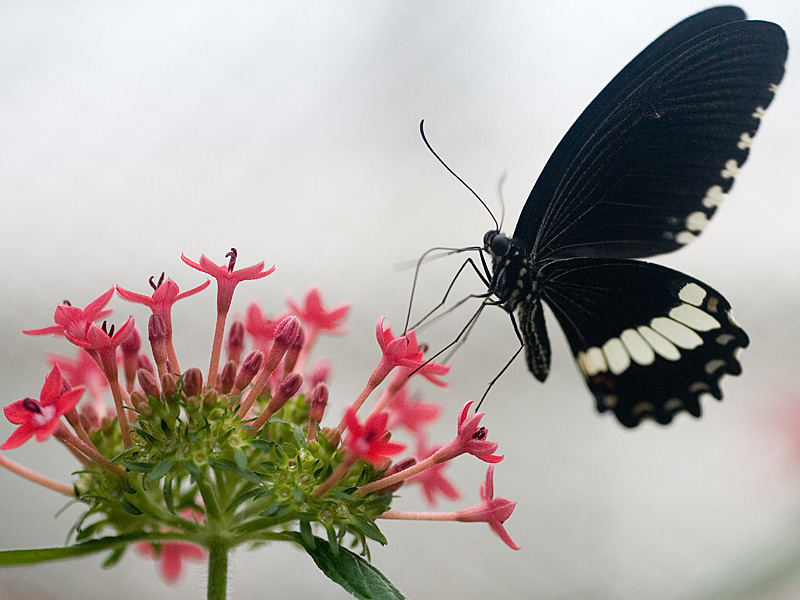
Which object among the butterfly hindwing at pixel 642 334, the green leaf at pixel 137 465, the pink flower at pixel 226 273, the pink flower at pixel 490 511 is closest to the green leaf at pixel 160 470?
the green leaf at pixel 137 465

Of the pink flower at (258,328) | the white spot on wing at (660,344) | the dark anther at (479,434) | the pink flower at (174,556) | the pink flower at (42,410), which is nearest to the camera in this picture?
the pink flower at (42,410)

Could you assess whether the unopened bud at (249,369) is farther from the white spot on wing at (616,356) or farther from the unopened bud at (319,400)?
the white spot on wing at (616,356)

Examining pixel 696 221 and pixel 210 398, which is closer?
pixel 210 398

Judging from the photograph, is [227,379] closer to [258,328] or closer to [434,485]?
[258,328]

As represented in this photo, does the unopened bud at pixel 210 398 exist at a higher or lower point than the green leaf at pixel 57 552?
higher

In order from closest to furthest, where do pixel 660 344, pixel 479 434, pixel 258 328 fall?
pixel 479 434 → pixel 258 328 → pixel 660 344

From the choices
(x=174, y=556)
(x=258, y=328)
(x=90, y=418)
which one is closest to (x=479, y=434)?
(x=258, y=328)

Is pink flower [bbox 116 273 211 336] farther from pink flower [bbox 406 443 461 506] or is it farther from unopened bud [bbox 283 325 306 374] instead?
pink flower [bbox 406 443 461 506]
